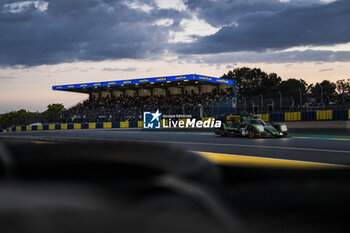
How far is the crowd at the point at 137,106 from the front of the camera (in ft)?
131

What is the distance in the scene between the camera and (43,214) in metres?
0.87

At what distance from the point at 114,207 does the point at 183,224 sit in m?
0.18

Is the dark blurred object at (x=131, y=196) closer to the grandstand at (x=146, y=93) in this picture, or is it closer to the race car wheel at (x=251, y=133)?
the race car wheel at (x=251, y=133)

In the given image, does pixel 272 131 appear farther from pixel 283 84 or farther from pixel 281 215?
pixel 283 84

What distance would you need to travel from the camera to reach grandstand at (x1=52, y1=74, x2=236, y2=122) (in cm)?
4756

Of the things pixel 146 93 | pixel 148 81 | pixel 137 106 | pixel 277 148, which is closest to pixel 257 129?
pixel 277 148

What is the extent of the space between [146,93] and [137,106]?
488 inches

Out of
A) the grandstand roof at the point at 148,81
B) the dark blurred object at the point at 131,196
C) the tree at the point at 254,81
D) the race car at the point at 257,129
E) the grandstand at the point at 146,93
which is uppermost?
the tree at the point at 254,81

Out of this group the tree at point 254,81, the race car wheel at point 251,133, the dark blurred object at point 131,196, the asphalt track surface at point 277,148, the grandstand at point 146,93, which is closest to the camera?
the dark blurred object at point 131,196

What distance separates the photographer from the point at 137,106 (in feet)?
201

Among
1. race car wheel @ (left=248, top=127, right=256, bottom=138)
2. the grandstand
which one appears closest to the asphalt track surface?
race car wheel @ (left=248, top=127, right=256, bottom=138)

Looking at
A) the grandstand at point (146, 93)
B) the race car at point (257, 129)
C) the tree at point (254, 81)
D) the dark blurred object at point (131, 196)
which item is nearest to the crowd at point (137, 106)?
the grandstand at point (146, 93)

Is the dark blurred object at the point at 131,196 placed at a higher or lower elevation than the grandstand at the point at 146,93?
lower

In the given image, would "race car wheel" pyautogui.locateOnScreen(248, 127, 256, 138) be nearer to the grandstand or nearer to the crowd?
the crowd
